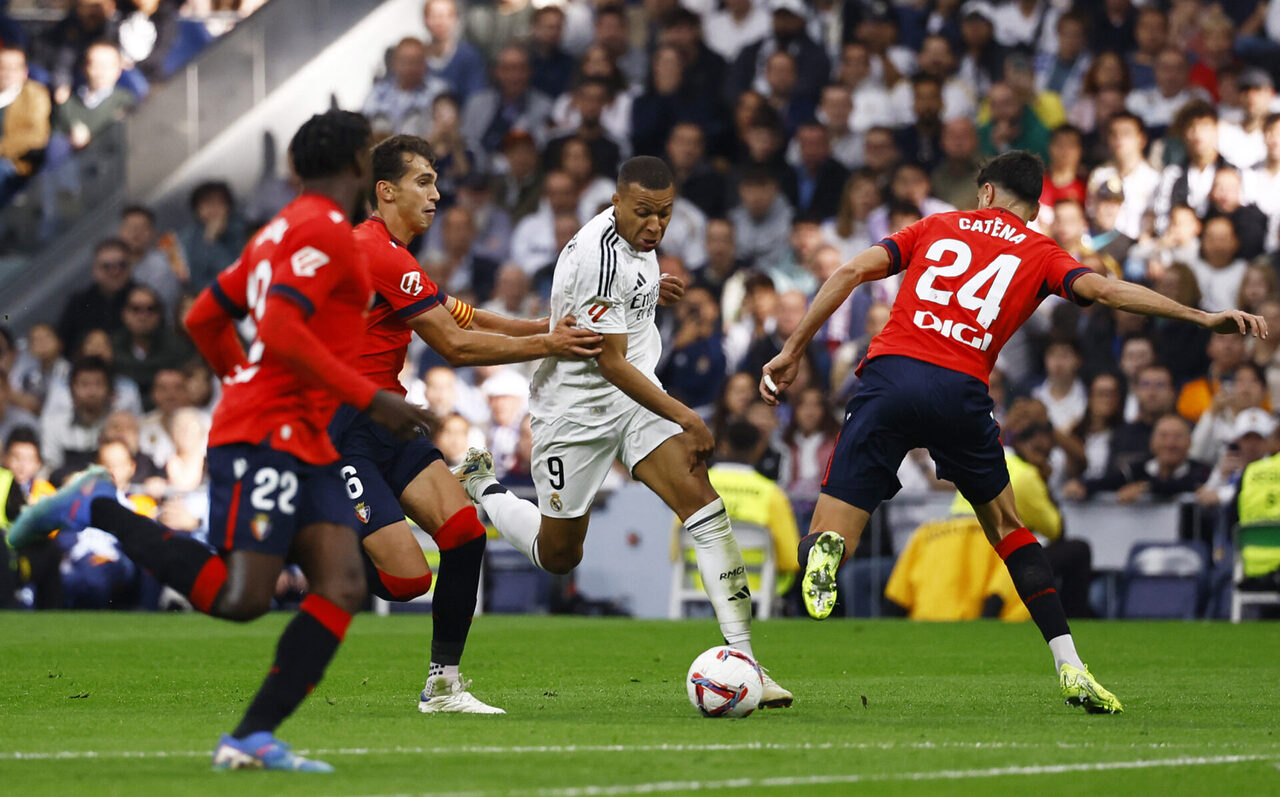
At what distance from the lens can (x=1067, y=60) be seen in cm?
1819

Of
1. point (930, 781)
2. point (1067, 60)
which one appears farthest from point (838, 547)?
point (1067, 60)

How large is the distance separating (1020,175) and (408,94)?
1286cm

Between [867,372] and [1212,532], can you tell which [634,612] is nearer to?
[1212,532]

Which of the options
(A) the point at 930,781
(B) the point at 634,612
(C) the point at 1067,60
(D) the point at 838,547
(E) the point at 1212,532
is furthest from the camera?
(C) the point at 1067,60

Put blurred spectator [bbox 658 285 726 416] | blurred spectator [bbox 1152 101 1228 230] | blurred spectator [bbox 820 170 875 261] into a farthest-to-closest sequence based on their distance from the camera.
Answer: blurred spectator [bbox 820 170 875 261]
blurred spectator [bbox 658 285 726 416]
blurred spectator [bbox 1152 101 1228 230]

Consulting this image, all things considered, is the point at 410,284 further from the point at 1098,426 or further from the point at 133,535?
the point at 1098,426

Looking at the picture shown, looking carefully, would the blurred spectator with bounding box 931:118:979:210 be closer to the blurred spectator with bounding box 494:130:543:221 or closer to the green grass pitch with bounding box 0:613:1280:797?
the blurred spectator with bounding box 494:130:543:221

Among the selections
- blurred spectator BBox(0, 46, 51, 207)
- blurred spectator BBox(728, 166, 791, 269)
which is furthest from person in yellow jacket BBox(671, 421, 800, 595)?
blurred spectator BBox(0, 46, 51, 207)

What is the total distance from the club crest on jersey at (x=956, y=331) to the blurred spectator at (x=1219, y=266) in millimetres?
8032

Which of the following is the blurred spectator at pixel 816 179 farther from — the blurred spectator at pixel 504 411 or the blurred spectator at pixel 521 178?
the blurred spectator at pixel 504 411

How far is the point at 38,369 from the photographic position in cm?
1848

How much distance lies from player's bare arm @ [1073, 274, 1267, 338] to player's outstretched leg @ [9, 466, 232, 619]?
12.6 ft

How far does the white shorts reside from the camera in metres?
8.56

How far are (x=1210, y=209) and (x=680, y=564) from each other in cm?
557
